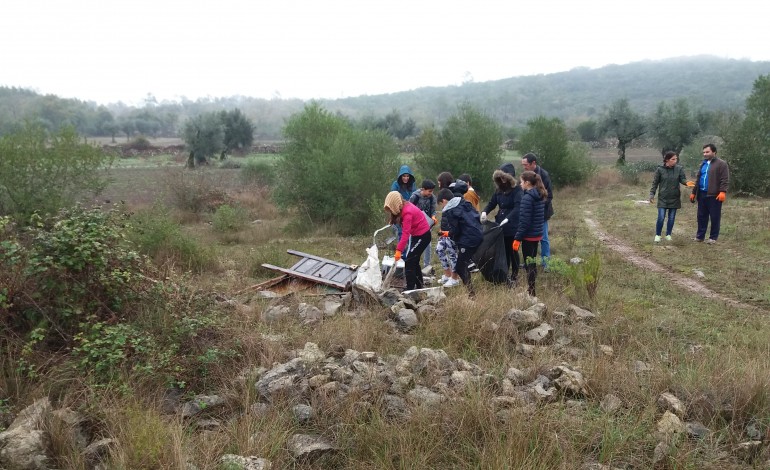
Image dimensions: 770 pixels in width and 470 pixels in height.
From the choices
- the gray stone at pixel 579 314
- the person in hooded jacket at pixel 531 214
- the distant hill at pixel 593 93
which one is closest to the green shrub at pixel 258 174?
the person in hooded jacket at pixel 531 214

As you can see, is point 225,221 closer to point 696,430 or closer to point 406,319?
point 406,319

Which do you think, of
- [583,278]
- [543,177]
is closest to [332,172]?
[543,177]

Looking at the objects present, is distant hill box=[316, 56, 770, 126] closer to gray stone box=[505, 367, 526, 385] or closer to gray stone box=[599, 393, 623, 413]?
gray stone box=[505, 367, 526, 385]

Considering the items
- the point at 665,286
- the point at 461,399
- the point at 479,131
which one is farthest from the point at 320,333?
the point at 479,131

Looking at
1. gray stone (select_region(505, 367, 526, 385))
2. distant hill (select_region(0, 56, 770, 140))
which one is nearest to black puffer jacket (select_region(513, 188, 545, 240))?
gray stone (select_region(505, 367, 526, 385))

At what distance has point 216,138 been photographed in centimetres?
4025

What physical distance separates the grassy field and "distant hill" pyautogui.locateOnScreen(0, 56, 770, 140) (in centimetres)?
6457

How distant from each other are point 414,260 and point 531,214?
60.1 inches

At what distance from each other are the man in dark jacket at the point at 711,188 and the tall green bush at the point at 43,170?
39.0 feet

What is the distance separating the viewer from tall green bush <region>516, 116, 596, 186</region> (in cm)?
2008

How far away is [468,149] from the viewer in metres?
17.2

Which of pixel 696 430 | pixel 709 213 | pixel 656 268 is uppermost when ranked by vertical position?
pixel 709 213

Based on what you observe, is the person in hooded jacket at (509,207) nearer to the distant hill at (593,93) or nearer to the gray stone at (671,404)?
the gray stone at (671,404)

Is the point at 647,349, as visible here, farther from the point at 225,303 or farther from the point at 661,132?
the point at 661,132
